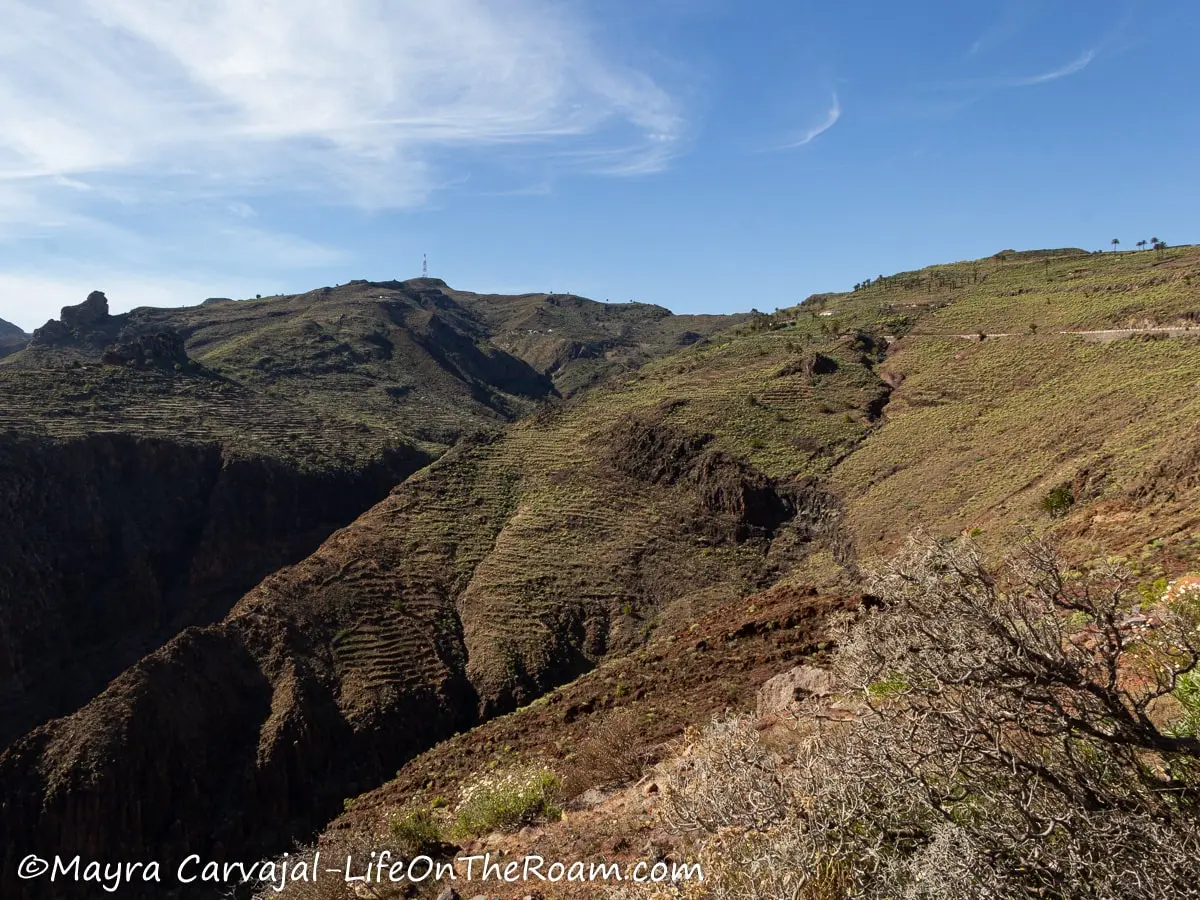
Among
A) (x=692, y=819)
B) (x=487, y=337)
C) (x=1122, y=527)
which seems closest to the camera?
(x=692, y=819)

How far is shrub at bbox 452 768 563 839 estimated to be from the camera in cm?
819

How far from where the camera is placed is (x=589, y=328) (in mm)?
148250

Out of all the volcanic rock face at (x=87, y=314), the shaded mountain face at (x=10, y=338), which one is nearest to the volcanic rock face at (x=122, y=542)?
the volcanic rock face at (x=87, y=314)

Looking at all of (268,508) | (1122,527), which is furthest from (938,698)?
(268,508)

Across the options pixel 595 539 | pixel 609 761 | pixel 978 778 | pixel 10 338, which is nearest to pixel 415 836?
pixel 609 761

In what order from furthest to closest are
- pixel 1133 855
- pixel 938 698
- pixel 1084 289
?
pixel 1084 289, pixel 938 698, pixel 1133 855

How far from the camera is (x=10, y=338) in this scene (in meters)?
144

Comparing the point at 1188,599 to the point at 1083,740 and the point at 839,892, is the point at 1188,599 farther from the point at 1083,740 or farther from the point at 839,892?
the point at 839,892

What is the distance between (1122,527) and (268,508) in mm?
44422

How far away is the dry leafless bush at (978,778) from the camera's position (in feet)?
9.89

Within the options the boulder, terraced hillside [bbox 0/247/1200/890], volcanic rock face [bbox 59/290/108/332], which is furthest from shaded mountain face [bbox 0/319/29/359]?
the boulder

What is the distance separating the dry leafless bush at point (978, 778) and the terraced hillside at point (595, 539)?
30.0 ft

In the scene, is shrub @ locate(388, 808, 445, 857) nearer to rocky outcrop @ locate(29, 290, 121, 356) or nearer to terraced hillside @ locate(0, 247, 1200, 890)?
terraced hillside @ locate(0, 247, 1200, 890)

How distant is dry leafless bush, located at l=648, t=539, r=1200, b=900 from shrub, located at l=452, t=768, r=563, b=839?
4.77 m
